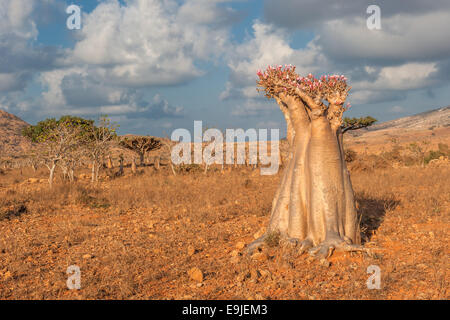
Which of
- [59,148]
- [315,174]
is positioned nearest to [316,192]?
[315,174]

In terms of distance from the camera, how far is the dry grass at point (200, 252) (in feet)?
13.9

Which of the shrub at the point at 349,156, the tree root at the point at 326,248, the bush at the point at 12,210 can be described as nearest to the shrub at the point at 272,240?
the tree root at the point at 326,248

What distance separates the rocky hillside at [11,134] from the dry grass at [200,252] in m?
52.5

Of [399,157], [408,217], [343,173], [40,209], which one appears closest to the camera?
[343,173]

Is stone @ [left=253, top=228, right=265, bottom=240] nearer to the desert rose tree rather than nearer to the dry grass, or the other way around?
the dry grass

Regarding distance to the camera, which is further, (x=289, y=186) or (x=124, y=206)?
(x=124, y=206)

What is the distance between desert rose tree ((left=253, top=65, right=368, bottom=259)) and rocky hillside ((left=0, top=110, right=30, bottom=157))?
56.7 m

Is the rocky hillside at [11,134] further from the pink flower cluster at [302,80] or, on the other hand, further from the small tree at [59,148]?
the pink flower cluster at [302,80]

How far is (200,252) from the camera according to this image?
5.88 metres

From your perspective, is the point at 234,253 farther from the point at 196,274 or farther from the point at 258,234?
the point at 258,234

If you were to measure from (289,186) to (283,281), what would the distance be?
2.06m

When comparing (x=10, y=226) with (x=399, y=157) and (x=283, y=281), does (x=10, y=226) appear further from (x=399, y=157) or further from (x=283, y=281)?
(x=399, y=157)
